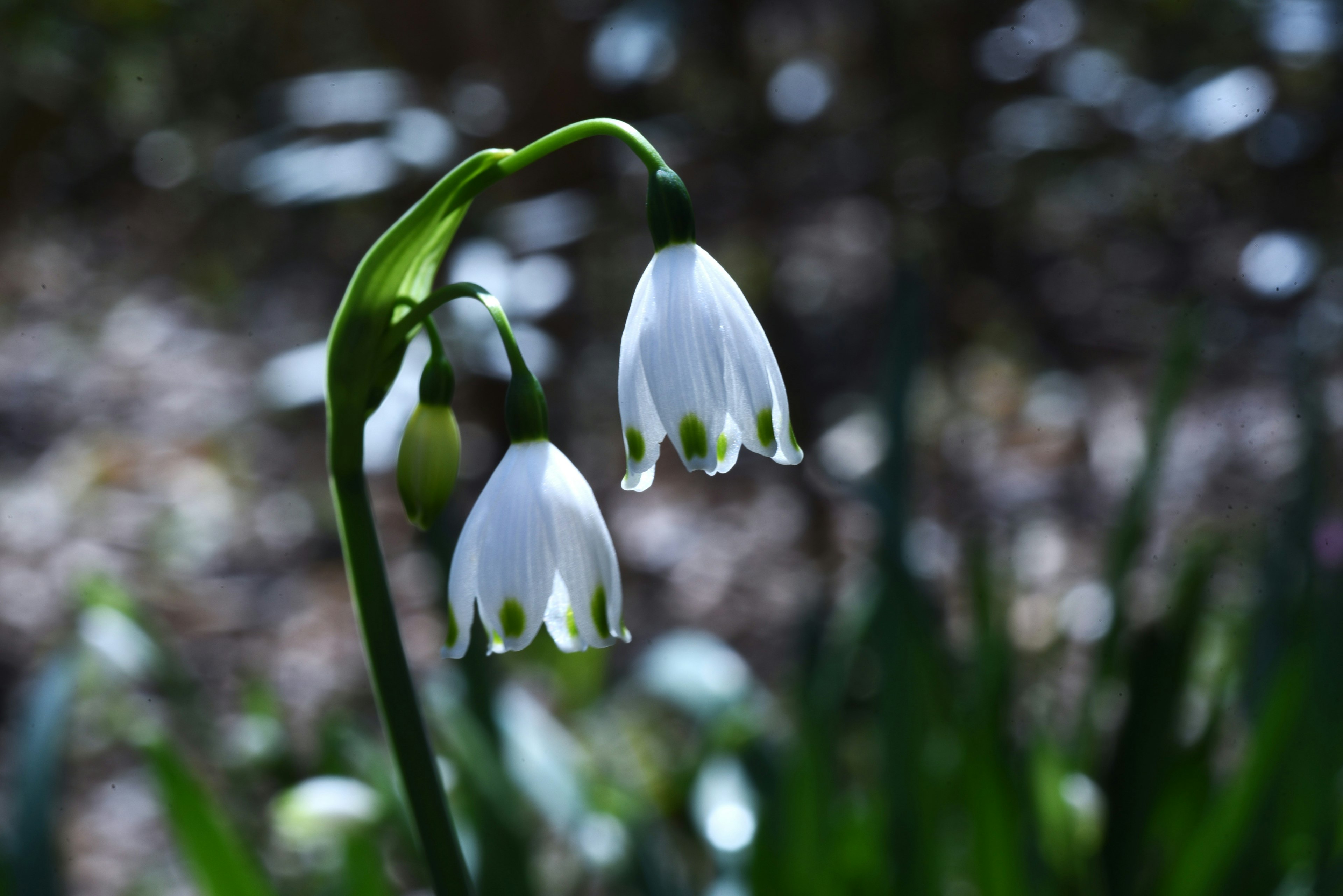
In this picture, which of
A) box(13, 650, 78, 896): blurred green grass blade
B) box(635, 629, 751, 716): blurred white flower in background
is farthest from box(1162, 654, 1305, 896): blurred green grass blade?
box(13, 650, 78, 896): blurred green grass blade

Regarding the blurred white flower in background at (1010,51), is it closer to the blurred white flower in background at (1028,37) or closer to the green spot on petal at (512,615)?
the blurred white flower in background at (1028,37)

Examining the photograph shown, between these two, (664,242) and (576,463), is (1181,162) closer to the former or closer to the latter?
(576,463)

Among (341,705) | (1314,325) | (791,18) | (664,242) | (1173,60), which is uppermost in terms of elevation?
(791,18)

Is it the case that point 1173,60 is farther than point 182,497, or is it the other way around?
point 182,497

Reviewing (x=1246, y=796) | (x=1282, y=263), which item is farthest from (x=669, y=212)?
(x=1282, y=263)

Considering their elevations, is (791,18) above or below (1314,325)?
above

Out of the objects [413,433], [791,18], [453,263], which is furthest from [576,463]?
[413,433]
